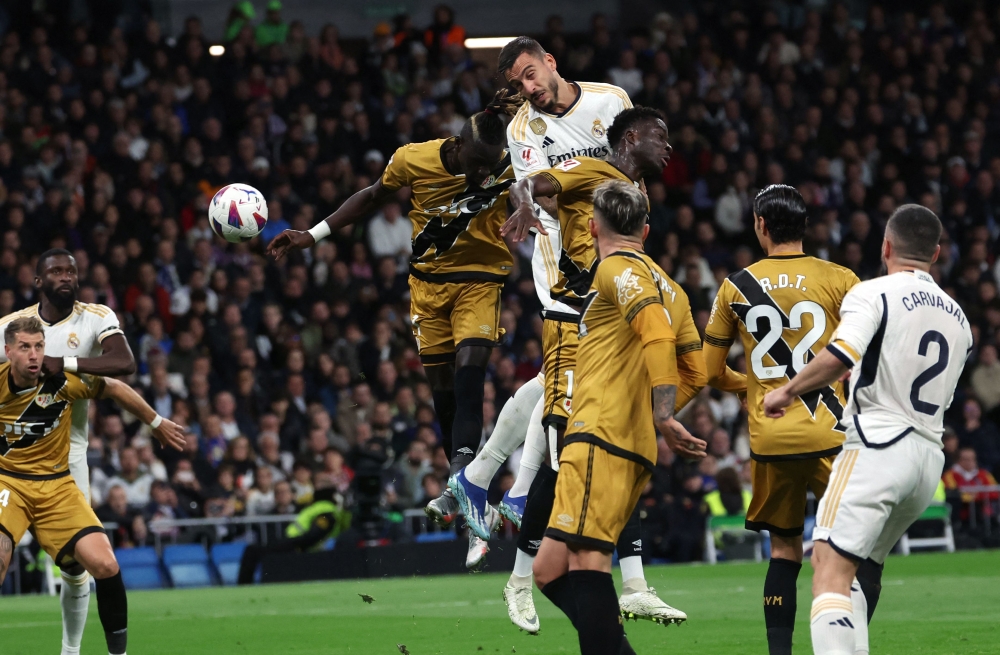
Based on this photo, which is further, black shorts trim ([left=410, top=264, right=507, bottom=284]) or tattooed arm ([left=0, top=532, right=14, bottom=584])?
black shorts trim ([left=410, top=264, right=507, bottom=284])

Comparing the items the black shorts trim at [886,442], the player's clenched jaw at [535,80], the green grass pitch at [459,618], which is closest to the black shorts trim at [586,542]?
the black shorts trim at [886,442]

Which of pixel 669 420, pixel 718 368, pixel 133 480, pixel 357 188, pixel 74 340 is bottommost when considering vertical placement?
pixel 133 480

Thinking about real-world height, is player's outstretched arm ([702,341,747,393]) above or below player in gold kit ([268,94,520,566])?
below

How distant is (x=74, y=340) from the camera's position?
9359 mm

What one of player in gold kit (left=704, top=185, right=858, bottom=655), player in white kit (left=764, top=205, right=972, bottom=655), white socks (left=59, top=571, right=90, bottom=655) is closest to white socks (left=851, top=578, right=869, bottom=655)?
player in white kit (left=764, top=205, right=972, bottom=655)

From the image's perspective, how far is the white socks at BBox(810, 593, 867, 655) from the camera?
6.20 meters

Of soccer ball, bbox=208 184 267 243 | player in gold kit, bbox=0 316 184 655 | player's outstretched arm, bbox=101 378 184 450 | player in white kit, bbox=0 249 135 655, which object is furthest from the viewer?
soccer ball, bbox=208 184 267 243

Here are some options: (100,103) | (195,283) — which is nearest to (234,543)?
(195,283)

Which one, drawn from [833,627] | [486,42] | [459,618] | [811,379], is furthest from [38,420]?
[486,42]

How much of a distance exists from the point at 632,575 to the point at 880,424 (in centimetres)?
233

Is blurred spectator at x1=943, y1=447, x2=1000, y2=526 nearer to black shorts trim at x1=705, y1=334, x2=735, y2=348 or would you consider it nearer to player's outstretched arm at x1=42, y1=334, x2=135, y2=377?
black shorts trim at x1=705, y1=334, x2=735, y2=348

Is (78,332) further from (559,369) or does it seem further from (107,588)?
(559,369)

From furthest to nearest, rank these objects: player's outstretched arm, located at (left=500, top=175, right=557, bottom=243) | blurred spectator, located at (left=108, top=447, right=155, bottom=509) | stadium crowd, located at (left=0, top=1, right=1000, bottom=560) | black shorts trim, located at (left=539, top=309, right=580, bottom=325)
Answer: stadium crowd, located at (left=0, top=1, right=1000, bottom=560) < blurred spectator, located at (left=108, top=447, right=155, bottom=509) < black shorts trim, located at (left=539, top=309, right=580, bottom=325) < player's outstretched arm, located at (left=500, top=175, right=557, bottom=243)

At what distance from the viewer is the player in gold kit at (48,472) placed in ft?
28.5
